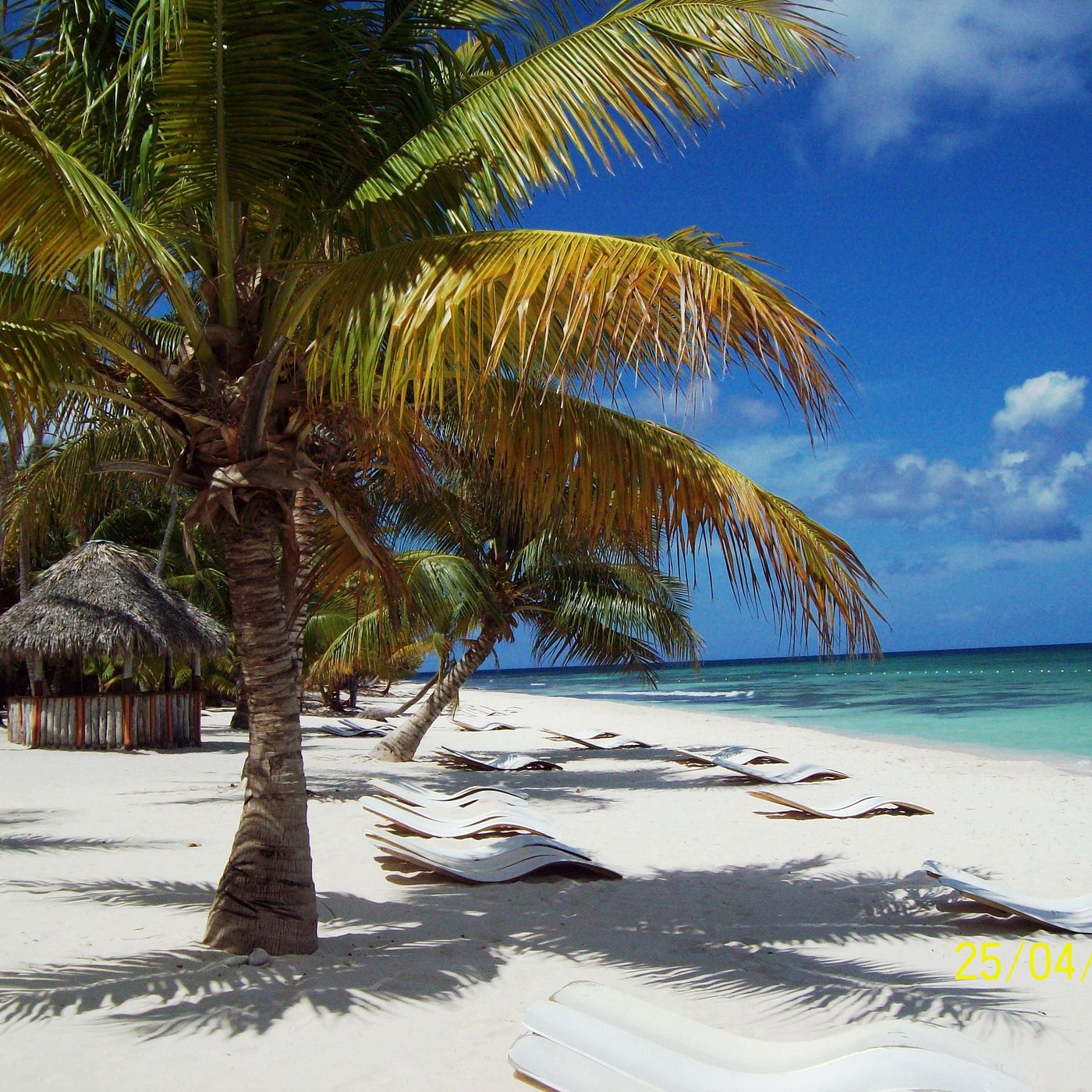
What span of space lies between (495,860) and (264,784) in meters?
2.11

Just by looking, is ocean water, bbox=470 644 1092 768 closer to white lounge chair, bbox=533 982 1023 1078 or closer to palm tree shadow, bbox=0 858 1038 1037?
white lounge chair, bbox=533 982 1023 1078

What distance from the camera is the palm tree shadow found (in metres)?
3.93

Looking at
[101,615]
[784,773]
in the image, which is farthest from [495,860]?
[101,615]

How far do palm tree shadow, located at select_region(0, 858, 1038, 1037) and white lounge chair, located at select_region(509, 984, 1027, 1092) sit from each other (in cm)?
100

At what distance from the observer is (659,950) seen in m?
4.87

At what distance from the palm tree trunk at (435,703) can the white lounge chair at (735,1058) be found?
1013cm

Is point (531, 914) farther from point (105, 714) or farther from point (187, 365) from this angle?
point (105, 714)

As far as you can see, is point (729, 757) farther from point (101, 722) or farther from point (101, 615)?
point (101, 722)

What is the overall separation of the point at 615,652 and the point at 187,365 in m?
10.5

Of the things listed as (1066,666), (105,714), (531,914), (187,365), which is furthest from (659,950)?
(1066,666)

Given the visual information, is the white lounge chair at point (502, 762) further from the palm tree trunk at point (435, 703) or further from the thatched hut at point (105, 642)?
the thatched hut at point (105, 642)
